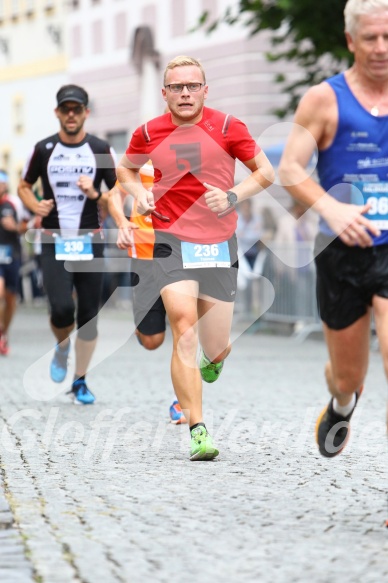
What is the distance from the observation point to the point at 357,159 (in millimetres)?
5945

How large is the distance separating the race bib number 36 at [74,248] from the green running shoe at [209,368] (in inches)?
84.0

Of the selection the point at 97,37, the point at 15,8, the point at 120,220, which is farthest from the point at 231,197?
the point at 15,8

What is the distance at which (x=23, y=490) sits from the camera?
691 cm

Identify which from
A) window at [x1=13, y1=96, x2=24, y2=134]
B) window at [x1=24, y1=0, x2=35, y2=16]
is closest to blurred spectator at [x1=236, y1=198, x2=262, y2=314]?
window at [x1=13, y1=96, x2=24, y2=134]

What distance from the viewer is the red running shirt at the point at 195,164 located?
8.07 meters

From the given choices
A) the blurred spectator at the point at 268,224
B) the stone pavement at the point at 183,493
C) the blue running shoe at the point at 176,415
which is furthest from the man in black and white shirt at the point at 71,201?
the blurred spectator at the point at 268,224

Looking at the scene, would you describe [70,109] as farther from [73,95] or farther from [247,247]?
[247,247]

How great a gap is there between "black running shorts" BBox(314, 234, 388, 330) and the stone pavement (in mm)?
766

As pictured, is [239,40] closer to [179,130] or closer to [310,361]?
[310,361]

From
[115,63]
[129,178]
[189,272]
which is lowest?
[189,272]

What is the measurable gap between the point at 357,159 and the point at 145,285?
4280 millimetres

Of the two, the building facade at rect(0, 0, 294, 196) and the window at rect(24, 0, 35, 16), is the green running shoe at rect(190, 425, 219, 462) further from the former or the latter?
the window at rect(24, 0, 35, 16)

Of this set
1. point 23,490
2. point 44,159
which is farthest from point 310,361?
point 23,490

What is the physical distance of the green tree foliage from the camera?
61.3 ft
